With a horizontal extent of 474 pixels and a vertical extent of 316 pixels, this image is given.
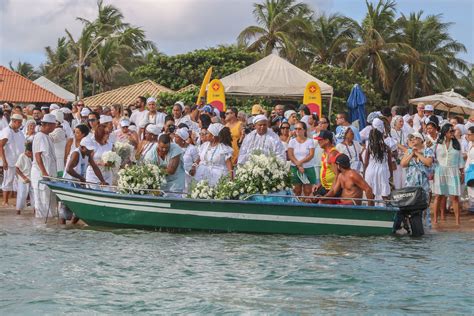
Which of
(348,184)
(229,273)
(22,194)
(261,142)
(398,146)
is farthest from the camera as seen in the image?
(22,194)

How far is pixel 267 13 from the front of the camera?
51906 mm

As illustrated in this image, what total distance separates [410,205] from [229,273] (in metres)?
3.39

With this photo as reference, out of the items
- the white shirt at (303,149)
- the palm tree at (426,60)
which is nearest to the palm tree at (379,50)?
the palm tree at (426,60)

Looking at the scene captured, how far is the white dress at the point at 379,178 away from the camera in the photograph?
14.9 meters

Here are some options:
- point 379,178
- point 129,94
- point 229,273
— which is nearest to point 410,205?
point 379,178

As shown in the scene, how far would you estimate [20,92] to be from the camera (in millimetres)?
49500

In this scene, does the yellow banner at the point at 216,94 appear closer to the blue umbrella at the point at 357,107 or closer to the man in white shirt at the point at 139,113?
the man in white shirt at the point at 139,113

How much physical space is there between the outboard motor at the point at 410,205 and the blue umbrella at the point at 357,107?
731 cm

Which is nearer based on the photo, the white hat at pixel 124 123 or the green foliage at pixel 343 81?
the white hat at pixel 124 123

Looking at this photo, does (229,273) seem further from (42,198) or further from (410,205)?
(42,198)

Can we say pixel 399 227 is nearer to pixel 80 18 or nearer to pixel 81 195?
pixel 81 195

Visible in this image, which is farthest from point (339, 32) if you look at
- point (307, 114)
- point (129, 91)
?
point (307, 114)

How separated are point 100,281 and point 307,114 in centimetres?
861

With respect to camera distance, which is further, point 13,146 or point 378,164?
point 13,146
